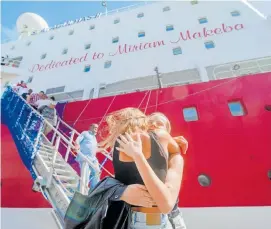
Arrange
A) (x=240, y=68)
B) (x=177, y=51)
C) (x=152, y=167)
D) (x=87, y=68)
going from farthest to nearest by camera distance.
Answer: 1. (x=87, y=68)
2. (x=177, y=51)
3. (x=240, y=68)
4. (x=152, y=167)

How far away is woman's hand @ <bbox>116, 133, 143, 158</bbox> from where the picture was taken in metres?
0.79

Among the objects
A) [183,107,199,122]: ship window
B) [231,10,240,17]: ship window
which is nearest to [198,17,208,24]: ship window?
[231,10,240,17]: ship window

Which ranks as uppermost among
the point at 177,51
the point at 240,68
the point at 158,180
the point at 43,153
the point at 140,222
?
the point at 177,51

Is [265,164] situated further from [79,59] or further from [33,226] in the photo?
[79,59]

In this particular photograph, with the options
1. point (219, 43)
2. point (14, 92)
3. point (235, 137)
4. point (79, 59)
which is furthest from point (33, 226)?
point (219, 43)

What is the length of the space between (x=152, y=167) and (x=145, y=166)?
10 centimetres

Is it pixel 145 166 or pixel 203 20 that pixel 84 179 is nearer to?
pixel 145 166

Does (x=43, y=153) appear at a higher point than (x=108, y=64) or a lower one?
lower

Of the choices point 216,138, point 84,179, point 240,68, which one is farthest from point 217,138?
point 240,68

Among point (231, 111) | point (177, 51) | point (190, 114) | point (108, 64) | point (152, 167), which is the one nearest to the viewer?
point (152, 167)

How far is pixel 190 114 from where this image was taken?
372 cm

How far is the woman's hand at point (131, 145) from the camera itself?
0.79m

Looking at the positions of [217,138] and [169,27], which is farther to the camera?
[169,27]

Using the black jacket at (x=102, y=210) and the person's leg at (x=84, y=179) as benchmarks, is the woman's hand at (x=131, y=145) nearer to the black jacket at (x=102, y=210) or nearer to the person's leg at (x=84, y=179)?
the black jacket at (x=102, y=210)
